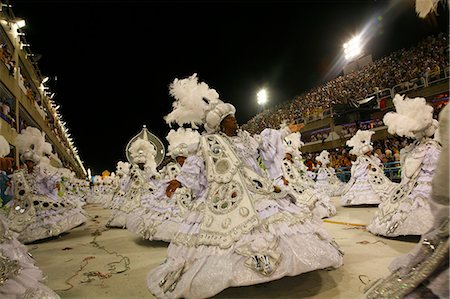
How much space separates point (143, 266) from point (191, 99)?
2.21 metres

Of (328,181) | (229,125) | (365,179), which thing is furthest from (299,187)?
(328,181)

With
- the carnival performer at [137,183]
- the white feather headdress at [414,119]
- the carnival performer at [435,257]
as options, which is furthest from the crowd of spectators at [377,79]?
the carnival performer at [435,257]

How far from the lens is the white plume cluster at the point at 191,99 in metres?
3.73

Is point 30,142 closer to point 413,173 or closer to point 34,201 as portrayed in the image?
point 34,201

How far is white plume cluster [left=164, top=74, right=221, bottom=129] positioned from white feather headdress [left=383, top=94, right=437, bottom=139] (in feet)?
9.22

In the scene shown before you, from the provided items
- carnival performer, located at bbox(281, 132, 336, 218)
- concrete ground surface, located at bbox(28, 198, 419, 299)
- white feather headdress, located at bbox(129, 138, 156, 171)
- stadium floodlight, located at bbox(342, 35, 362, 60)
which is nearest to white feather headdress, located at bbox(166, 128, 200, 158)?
white feather headdress, located at bbox(129, 138, 156, 171)

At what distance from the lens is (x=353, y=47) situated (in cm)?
2731

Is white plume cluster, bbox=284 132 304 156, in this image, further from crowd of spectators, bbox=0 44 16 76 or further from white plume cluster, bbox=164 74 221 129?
crowd of spectators, bbox=0 44 16 76

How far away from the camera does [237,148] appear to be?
134 inches

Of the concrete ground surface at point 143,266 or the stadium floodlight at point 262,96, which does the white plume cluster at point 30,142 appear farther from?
the stadium floodlight at point 262,96

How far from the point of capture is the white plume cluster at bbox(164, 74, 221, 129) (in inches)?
147

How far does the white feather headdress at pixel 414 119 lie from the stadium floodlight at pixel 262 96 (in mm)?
29592

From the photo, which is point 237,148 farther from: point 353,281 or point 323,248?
point 353,281

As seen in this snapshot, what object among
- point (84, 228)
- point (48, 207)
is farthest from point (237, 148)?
point (84, 228)
